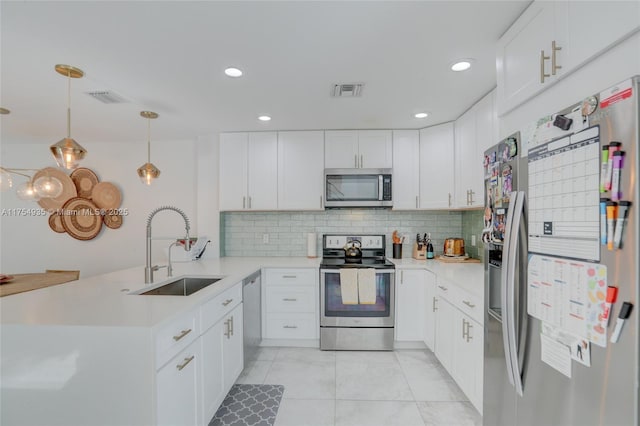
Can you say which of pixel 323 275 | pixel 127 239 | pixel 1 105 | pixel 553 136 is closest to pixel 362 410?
pixel 323 275

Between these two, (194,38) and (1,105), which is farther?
(1,105)

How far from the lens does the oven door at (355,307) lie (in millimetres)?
2926

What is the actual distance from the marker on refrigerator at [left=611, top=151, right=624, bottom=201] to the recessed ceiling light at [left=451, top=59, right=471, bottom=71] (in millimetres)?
1319

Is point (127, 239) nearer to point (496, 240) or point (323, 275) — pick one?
point (323, 275)

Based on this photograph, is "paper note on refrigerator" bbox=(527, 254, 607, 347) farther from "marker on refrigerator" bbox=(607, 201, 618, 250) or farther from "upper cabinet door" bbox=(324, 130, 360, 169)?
"upper cabinet door" bbox=(324, 130, 360, 169)

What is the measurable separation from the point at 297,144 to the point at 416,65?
5.60 feet

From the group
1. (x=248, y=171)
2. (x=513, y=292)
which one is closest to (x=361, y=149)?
(x=248, y=171)

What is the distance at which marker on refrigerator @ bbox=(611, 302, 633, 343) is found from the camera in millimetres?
775

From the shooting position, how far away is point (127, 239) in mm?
3812

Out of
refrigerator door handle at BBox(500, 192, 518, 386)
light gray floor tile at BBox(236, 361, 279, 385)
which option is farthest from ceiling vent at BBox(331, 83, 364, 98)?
light gray floor tile at BBox(236, 361, 279, 385)

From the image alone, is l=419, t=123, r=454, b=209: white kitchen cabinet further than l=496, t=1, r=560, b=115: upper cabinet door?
Yes

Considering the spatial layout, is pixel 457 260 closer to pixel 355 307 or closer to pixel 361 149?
pixel 355 307

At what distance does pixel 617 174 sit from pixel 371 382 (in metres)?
2.22

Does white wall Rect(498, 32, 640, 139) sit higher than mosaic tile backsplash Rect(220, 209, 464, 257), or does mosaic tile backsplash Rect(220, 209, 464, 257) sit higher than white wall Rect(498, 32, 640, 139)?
white wall Rect(498, 32, 640, 139)
